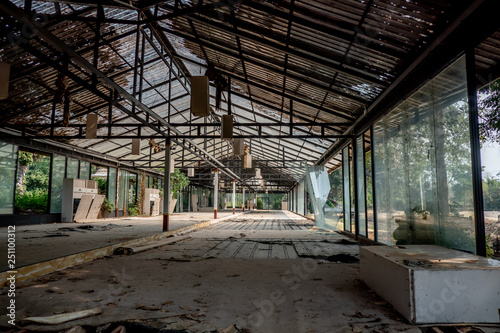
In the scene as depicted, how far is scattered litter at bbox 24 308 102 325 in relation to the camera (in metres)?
2.39

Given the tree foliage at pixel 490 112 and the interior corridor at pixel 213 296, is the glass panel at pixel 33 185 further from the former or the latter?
the tree foliage at pixel 490 112

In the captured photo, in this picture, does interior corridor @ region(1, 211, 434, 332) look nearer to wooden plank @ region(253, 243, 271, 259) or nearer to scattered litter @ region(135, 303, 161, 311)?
scattered litter @ region(135, 303, 161, 311)

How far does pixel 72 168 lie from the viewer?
48.8 ft

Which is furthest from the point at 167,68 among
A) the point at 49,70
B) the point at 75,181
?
the point at 75,181

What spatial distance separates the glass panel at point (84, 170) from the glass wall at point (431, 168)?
14.8 m

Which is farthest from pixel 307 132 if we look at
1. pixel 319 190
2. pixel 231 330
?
pixel 231 330

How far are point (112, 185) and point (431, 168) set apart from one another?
17.7 meters

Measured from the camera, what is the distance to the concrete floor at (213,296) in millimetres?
2461

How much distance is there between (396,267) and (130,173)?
797 inches

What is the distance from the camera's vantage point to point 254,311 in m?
2.77

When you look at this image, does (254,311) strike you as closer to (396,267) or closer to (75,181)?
(396,267)

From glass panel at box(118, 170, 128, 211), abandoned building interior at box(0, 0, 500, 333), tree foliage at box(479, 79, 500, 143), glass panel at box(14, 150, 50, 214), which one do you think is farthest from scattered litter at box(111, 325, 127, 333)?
glass panel at box(118, 170, 128, 211)

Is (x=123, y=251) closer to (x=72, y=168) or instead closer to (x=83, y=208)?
(x=83, y=208)

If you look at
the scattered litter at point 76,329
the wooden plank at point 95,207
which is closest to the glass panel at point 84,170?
the wooden plank at point 95,207
